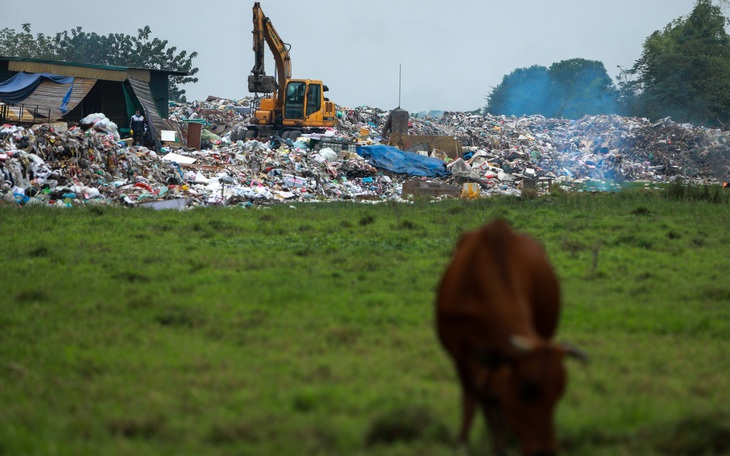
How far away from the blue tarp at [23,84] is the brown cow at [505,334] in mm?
28495

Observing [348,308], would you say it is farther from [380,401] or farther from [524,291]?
[524,291]

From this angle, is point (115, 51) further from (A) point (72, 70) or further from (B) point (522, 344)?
(B) point (522, 344)

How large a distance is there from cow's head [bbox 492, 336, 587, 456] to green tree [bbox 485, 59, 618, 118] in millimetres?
65525

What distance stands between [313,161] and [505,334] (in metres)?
23.6

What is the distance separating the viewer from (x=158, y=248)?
38.2ft

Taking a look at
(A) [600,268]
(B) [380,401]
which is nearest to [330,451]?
(B) [380,401]

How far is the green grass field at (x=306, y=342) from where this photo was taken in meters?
4.49

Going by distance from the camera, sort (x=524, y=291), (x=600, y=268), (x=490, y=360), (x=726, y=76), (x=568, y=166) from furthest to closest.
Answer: (x=726, y=76) → (x=568, y=166) → (x=600, y=268) → (x=524, y=291) → (x=490, y=360)

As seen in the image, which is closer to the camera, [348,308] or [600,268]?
[348,308]

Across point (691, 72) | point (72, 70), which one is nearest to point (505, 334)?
point (72, 70)

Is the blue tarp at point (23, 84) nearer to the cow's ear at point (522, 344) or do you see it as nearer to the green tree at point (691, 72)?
the cow's ear at point (522, 344)

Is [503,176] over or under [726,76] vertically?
under

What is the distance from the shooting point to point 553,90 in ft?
252

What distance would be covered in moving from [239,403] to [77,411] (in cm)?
96
